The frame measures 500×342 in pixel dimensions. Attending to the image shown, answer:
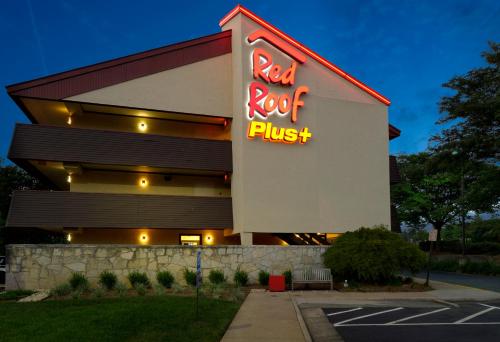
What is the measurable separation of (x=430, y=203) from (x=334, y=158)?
99.0 feet

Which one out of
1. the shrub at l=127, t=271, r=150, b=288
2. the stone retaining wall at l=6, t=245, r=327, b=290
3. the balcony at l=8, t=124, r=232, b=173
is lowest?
the shrub at l=127, t=271, r=150, b=288

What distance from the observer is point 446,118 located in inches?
1196

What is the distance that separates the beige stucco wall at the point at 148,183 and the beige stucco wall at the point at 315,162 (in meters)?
2.24

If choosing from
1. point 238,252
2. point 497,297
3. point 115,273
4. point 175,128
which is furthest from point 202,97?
point 497,297

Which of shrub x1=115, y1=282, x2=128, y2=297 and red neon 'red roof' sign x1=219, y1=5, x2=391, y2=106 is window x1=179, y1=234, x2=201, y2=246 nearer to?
shrub x1=115, y1=282, x2=128, y2=297

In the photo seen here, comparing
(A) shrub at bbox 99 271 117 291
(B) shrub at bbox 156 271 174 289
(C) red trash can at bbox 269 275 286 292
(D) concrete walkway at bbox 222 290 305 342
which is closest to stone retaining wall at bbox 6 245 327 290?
(B) shrub at bbox 156 271 174 289

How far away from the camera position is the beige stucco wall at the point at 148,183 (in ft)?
79.0

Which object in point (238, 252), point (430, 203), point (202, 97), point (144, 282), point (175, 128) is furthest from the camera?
point (430, 203)

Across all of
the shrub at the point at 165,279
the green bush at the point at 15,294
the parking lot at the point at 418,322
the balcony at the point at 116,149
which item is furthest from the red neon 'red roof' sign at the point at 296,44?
the green bush at the point at 15,294

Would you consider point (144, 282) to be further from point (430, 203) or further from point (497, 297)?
point (430, 203)

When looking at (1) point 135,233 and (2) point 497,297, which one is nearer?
(2) point 497,297

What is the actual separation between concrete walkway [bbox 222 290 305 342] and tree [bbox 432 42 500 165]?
1869 cm

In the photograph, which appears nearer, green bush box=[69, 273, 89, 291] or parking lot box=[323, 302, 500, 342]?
parking lot box=[323, 302, 500, 342]

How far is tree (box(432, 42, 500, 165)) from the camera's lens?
28.1 meters
